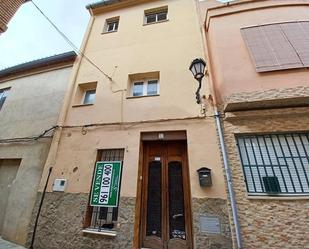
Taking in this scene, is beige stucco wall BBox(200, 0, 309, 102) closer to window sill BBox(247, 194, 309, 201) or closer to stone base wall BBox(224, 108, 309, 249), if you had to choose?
stone base wall BBox(224, 108, 309, 249)

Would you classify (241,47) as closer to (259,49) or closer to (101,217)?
(259,49)

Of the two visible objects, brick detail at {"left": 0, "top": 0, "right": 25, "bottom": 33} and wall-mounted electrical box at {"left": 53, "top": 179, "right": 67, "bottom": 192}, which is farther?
wall-mounted electrical box at {"left": 53, "top": 179, "right": 67, "bottom": 192}

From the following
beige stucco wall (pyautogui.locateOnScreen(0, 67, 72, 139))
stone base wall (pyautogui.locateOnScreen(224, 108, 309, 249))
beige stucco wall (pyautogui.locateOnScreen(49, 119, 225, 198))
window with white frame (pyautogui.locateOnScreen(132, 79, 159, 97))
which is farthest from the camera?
beige stucco wall (pyautogui.locateOnScreen(0, 67, 72, 139))

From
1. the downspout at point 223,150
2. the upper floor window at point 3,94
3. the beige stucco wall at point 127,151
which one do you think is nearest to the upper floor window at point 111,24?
the downspout at point 223,150

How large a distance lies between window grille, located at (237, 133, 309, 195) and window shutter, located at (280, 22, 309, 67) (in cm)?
227

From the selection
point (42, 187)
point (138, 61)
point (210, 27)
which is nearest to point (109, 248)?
point (42, 187)

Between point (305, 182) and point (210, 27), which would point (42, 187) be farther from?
point (210, 27)

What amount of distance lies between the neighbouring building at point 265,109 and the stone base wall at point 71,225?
Answer: 2.53 m

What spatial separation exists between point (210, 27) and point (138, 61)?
2794 millimetres

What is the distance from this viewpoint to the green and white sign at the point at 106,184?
15.7 feet

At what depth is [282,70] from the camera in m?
4.86

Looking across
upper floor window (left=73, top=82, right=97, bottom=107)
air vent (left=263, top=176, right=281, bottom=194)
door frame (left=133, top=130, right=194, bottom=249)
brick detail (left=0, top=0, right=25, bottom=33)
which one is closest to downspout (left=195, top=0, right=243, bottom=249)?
A: air vent (left=263, top=176, right=281, bottom=194)

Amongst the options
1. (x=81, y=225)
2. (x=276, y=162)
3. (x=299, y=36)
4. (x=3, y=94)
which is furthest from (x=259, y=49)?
(x=3, y=94)

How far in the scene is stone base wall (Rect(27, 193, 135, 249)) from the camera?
437 centimetres
